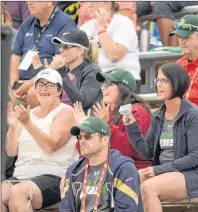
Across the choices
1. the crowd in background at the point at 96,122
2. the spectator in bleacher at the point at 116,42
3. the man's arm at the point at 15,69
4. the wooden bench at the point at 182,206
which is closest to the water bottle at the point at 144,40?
the crowd in background at the point at 96,122

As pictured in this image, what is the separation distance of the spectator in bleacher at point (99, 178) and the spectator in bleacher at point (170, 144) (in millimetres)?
189

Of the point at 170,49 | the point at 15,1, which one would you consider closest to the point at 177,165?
the point at 170,49

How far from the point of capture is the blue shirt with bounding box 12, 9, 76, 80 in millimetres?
8078

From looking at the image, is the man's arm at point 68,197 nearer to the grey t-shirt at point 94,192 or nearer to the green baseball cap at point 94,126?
the grey t-shirt at point 94,192

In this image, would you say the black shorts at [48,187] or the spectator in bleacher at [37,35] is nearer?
the black shorts at [48,187]

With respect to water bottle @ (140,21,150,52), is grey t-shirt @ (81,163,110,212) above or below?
below

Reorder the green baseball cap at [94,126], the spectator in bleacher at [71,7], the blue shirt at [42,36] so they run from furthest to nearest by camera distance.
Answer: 1. the spectator in bleacher at [71,7]
2. the blue shirt at [42,36]
3. the green baseball cap at [94,126]

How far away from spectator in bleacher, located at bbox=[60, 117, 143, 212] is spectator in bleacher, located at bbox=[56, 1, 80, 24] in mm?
4263

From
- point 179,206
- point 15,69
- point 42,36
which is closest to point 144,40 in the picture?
point 42,36

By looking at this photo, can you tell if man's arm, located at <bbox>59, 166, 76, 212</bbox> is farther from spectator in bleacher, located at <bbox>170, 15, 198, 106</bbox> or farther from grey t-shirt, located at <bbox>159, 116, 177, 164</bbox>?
spectator in bleacher, located at <bbox>170, 15, 198, 106</bbox>

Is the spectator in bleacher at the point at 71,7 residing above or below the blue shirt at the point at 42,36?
above

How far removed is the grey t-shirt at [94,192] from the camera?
5.29m

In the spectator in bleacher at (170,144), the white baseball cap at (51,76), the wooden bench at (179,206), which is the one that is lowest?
the wooden bench at (179,206)

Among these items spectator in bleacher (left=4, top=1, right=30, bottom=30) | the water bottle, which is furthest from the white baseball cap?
spectator in bleacher (left=4, top=1, right=30, bottom=30)
